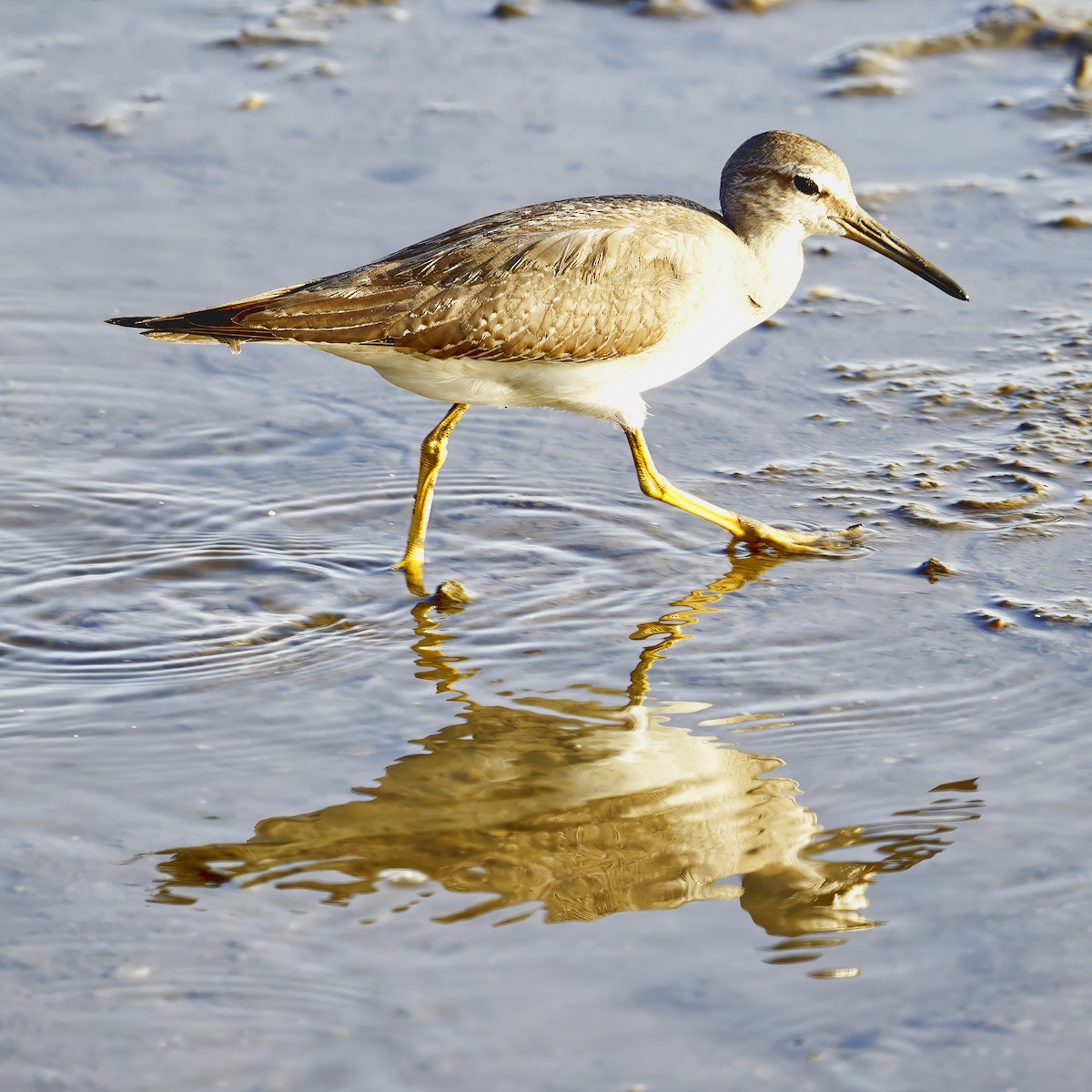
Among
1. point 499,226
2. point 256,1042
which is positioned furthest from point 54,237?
point 256,1042

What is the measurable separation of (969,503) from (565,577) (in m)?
1.75

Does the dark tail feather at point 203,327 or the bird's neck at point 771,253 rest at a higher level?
the bird's neck at point 771,253

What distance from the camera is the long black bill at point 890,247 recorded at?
6.91m

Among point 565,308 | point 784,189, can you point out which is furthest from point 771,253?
point 565,308

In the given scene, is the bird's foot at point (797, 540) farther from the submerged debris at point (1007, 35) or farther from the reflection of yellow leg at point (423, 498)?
the submerged debris at point (1007, 35)

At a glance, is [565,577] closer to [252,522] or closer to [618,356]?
[618,356]

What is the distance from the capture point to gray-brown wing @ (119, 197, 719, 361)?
6062 millimetres

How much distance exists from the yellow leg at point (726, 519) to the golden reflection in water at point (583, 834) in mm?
1245

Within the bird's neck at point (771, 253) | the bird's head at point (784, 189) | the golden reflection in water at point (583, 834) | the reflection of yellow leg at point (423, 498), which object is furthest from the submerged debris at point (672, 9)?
the golden reflection in water at point (583, 834)

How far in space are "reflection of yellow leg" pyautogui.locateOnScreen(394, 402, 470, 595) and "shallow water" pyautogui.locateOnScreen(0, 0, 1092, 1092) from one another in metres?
0.10

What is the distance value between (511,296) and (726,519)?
1281 millimetres

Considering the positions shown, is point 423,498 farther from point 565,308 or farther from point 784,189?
point 784,189

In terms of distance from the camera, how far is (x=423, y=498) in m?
6.58

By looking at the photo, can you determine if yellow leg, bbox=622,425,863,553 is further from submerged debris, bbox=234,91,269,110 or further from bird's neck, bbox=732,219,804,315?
submerged debris, bbox=234,91,269,110
